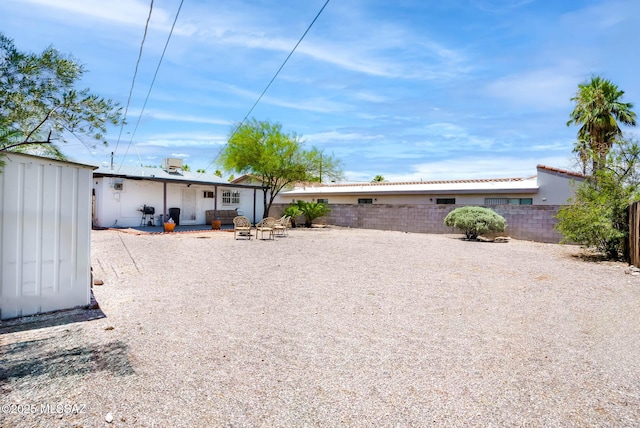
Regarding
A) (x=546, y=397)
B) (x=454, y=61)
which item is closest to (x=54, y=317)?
(x=546, y=397)

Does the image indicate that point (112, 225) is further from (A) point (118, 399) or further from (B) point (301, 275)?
(A) point (118, 399)

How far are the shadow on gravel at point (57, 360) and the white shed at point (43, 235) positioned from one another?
1.12 meters

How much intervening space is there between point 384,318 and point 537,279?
4.62 meters

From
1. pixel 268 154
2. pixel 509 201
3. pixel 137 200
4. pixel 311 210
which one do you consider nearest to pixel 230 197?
pixel 268 154

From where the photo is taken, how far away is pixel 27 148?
14.7ft

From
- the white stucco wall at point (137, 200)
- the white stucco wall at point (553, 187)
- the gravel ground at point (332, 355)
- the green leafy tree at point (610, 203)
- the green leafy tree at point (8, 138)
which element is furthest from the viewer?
the white stucco wall at point (553, 187)

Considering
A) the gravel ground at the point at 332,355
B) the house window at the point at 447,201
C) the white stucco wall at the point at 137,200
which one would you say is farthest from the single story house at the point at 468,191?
the gravel ground at the point at 332,355

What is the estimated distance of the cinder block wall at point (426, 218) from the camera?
52.5 ft

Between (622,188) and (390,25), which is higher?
(390,25)

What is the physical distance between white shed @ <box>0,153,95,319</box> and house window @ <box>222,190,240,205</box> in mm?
18126

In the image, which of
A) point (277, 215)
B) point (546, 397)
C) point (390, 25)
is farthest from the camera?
point (277, 215)

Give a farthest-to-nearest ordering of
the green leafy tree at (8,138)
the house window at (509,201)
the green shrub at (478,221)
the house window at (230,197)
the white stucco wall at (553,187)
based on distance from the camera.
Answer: the house window at (230,197)
the house window at (509,201)
the white stucco wall at (553,187)
the green shrub at (478,221)
the green leafy tree at (8,138)

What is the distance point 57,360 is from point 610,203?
12903 millimetres

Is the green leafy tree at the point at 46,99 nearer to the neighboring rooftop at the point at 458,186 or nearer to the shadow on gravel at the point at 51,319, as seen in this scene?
the shadow on gravel at the point at 51,319
